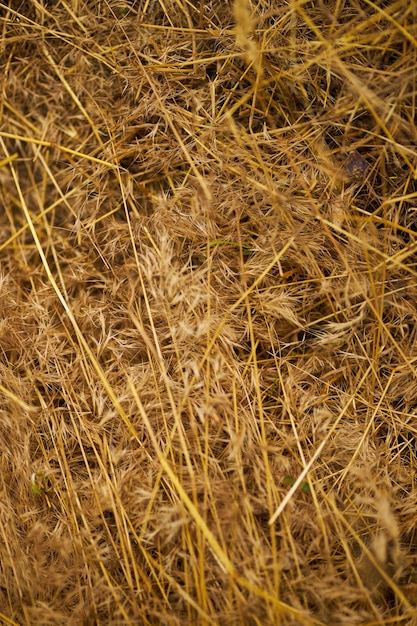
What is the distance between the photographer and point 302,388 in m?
1.30

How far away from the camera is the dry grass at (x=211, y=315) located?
1148mm

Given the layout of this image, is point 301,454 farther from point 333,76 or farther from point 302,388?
point 333,76

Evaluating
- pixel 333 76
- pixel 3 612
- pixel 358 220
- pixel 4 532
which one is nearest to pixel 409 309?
pixel 358 220

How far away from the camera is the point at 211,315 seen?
1239 millimetres

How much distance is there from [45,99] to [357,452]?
4.13 ft

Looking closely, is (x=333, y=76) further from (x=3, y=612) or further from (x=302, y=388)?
(x=3, y=612)

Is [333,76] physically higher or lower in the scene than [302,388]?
higher

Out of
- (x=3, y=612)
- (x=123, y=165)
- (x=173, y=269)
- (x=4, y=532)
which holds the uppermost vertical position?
(x=123, y=165)

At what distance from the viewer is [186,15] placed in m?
1.33

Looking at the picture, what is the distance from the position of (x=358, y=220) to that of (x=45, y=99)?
3.05 ft

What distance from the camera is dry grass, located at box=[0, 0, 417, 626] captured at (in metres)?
1.15

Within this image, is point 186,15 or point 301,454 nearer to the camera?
point 301,454

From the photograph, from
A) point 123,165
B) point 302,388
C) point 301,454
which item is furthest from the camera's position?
point 123,165

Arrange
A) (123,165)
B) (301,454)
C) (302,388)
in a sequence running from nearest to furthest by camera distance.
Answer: (301,454) → (302,388) → (123,165)
